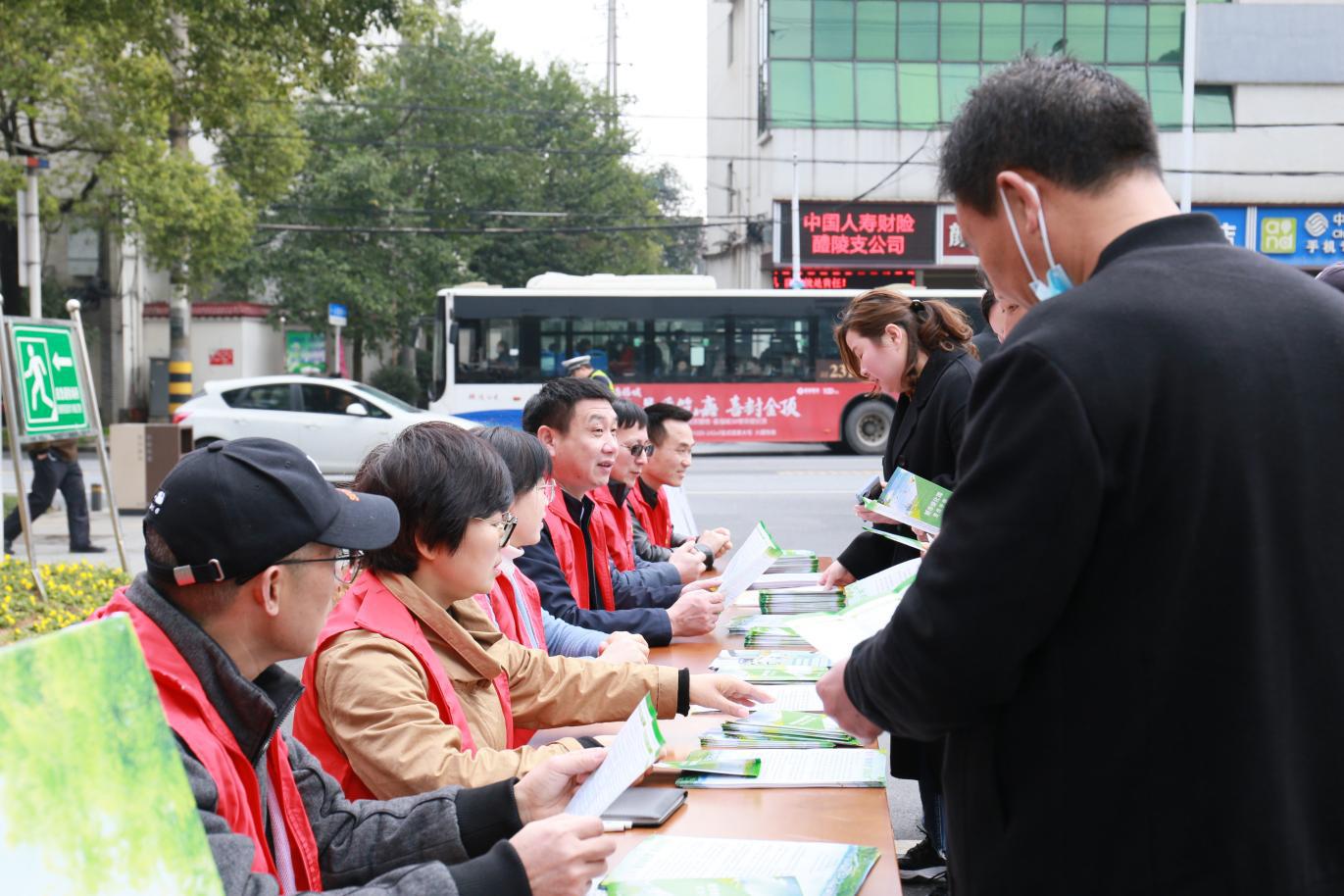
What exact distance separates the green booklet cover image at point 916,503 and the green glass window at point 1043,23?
28460 millimetres

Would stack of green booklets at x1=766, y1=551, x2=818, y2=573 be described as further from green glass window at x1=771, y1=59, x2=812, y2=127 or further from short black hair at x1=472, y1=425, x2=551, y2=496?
green glass window at x1=771, y1=59, x2=812, y2=127

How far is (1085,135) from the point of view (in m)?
1.60

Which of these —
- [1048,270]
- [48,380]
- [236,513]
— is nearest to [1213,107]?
[48,380]

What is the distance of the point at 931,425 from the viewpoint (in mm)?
3982

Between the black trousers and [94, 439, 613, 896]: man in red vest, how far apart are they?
9.28m

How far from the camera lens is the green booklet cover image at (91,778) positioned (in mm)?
1104

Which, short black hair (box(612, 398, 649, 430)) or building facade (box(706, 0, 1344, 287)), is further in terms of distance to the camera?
building facade (box(706, 0, 1344, 287))

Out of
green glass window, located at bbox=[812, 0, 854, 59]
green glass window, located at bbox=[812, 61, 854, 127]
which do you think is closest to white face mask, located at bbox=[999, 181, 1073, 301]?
green glass window, located at bbox=[812, 61, 854, 127]

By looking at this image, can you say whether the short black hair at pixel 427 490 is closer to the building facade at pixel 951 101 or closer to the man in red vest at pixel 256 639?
the man in red vest at pixel 256 639

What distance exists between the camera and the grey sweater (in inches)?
67.7

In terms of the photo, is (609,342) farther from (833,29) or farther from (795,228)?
(833,29)

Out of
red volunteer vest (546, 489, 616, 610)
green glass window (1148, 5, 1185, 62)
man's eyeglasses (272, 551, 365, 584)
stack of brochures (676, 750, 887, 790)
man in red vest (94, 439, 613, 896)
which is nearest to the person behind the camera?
man in red vest (94, 439, 613, 896)

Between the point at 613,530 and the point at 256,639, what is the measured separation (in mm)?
3265

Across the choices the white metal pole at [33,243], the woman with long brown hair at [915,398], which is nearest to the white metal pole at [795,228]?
the white metal pole at [33,243]
